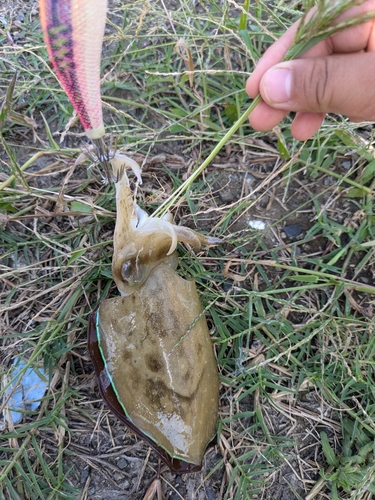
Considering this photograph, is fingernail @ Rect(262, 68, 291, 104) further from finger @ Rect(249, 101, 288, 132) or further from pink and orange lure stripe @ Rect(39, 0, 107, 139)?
pink and orange lure stripe @ Rect(39, 0, 107, 139)

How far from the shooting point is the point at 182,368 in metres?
1.80

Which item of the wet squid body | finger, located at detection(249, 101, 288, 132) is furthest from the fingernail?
the wet squid body

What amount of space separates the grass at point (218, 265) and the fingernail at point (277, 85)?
678mm

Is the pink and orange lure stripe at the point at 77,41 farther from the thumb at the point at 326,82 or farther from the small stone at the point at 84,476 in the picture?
the small stone at the point at 84,476

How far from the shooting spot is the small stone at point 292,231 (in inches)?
94.9

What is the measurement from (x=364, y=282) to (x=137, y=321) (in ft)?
4.34

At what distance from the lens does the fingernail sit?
5.04 feet

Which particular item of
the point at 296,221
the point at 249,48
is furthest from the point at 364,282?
the point at 249,48

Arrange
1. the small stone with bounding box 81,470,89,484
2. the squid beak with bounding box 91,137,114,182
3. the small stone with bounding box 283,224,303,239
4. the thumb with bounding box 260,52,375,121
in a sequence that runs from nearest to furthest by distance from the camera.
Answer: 1. the squid beak with bounding box 91,137,114,182
2. the thumb with bounding box 260,52,375,121
3. the small stone with bounding box 81,470,89,484
4. the small stone with bounding box 283,224,303,239

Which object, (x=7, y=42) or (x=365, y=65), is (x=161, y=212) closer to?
(x=365, y=65)

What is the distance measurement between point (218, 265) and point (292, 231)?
483 mm

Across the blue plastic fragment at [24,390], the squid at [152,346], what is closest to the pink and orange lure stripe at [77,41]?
the squid at [152,346]

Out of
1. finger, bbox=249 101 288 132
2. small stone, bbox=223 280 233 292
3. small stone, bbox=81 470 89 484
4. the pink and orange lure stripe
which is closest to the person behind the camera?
the pink and orange lure stripe

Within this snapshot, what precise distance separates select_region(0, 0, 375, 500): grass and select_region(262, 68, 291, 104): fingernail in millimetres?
678
